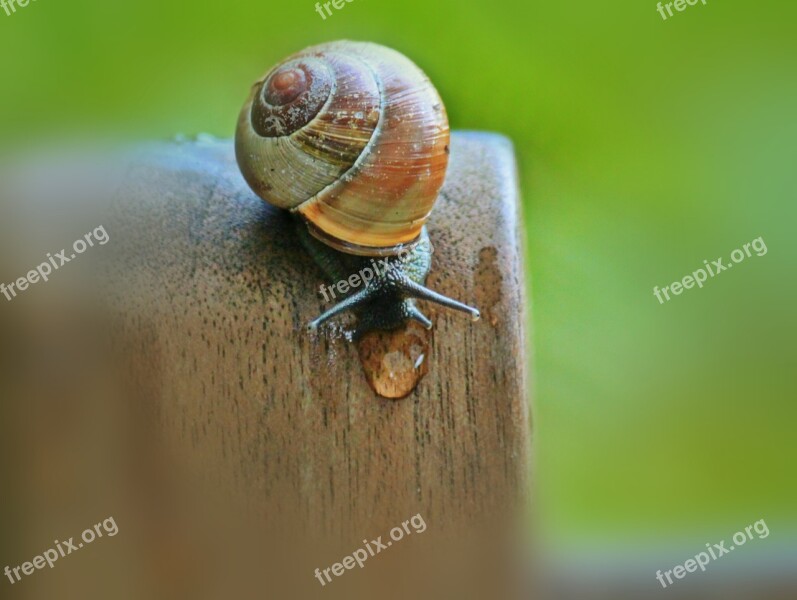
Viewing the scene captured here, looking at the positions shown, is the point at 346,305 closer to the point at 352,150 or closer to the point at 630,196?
the point at 352,150

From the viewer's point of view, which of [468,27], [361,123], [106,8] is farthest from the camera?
[468,27]

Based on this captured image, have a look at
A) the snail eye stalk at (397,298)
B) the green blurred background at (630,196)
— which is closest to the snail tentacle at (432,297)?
the snail eye stalk at (397,298)

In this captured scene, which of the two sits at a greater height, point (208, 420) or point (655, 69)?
point (655, 69)

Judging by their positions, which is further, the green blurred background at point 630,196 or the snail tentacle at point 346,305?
the green blurred background at point 630,196

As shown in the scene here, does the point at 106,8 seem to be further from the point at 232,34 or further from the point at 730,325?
the point at 730,325

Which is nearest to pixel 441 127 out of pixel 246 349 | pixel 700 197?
pixel 246 349

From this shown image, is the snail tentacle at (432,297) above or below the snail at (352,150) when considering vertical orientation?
below

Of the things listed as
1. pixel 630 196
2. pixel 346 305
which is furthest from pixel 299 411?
pixel 630 196

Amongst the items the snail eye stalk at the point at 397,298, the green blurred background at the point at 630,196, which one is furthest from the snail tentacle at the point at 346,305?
the green blurred background at the point at 630,196

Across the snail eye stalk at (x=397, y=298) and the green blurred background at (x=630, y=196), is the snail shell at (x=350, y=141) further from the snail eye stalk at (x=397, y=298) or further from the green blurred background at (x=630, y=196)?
the green blurred background at (x=630, y=196)

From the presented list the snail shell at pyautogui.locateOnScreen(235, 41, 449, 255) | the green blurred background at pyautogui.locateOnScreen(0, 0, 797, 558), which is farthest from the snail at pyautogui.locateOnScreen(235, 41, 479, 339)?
the green blurred background at pyautogui.locateOnScreen(0, 0, 797, 558)
